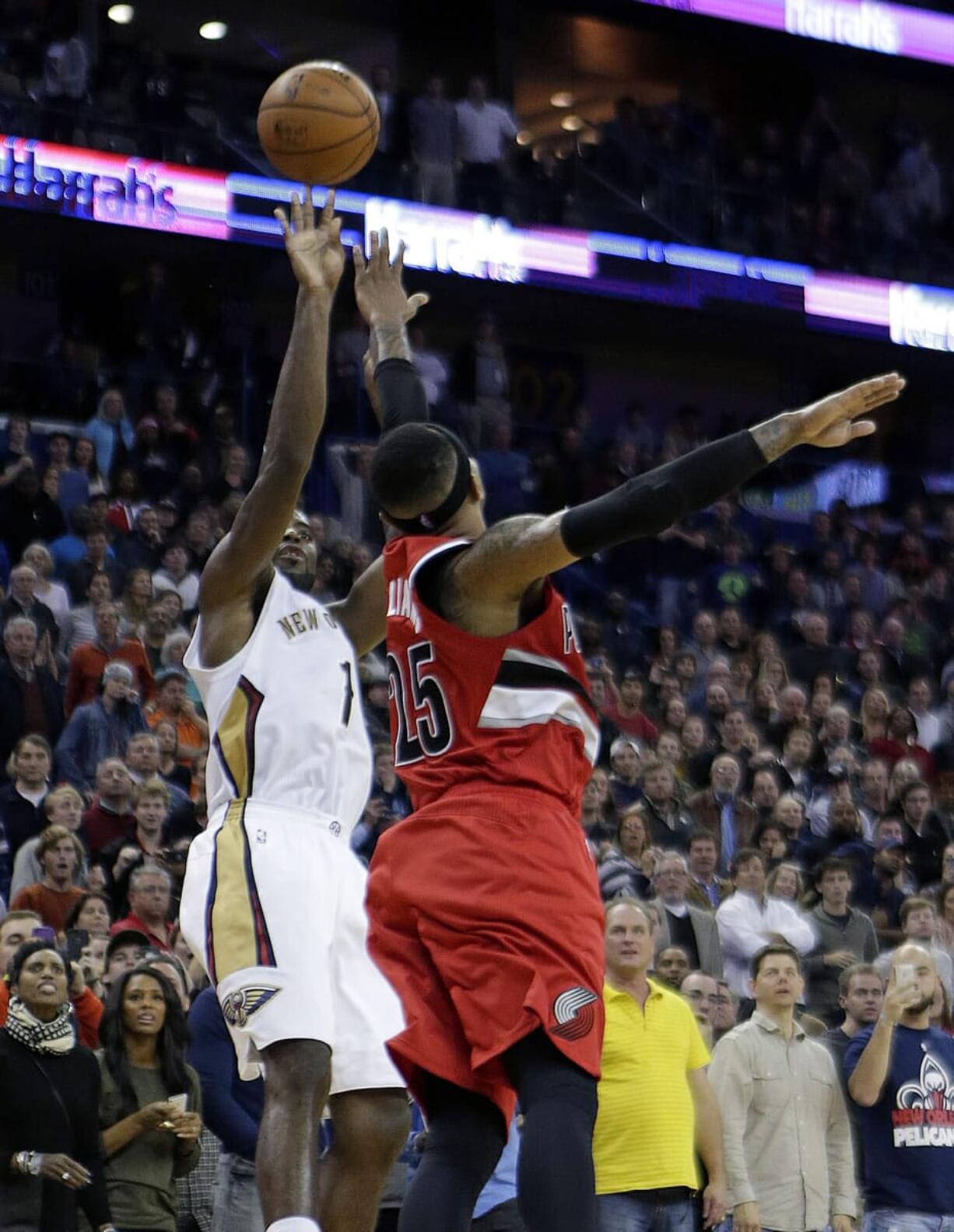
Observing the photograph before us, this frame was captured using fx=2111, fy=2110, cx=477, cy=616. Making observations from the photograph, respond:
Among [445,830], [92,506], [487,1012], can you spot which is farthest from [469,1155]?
[92,506]

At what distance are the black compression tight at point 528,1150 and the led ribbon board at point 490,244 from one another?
11720 mm

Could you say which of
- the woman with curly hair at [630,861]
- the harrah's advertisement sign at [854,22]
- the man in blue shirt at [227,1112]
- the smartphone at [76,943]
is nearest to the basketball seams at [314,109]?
the man in blue shirt at [227,1112]

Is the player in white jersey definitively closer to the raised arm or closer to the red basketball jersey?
the red basketball jersey

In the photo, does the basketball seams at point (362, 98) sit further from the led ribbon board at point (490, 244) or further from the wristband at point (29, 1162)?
the led ribbon board at point (490, 244)

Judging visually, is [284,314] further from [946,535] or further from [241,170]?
[946,535]

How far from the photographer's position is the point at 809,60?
2508 centimetres

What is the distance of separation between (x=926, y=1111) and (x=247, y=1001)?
4.26 meters

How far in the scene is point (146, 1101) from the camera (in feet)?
25.0

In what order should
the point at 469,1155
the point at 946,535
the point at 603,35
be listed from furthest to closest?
the point at 603,35 < the point at 946,535 < the point at 469,1155

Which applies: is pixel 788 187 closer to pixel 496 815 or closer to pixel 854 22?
pixel 854 22

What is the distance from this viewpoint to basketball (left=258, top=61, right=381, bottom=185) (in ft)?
21.3

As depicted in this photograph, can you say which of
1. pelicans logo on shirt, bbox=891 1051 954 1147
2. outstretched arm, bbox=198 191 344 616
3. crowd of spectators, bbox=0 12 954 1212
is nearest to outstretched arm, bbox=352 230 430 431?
outstretched arm, bbox=198 191 344 616

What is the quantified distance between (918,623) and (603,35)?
429 inches

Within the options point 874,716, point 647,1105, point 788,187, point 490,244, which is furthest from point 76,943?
point 788,187
